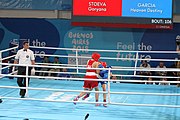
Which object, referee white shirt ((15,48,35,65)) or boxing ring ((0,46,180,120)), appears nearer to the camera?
boxing ring ((0,46,180,120))

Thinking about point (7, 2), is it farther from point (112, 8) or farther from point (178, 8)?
point (178, 8)

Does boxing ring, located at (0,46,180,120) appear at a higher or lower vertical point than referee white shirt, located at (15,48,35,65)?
lower

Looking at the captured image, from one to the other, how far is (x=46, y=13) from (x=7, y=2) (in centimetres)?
141
